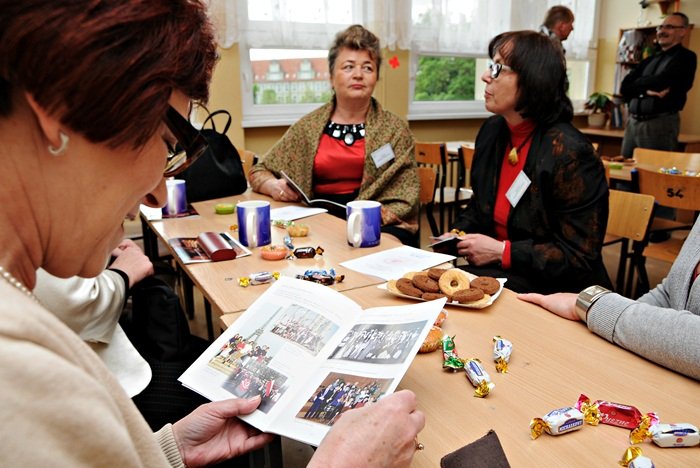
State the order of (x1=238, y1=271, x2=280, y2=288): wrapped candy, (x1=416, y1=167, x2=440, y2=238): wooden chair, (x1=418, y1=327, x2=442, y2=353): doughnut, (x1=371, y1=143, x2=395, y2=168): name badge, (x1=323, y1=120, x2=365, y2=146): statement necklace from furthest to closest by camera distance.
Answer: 1. (x1=416, y1=167, x2=440, y2=238): wooden chair
2. (x1=323, y1=120, x2=365, y2=146): statement necklace
3. (x1=371, y1=143, x2=395, y2=168): name badge
4. (x1=238, y1=271, x2=280, y2=288): wrapped candy
5. (x1=418, y1=327, x2=442, y2=353): doughnut

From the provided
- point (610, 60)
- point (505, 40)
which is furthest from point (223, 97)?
point (610, 60)

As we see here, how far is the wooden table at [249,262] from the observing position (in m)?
1.30

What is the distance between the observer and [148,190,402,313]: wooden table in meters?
1.30

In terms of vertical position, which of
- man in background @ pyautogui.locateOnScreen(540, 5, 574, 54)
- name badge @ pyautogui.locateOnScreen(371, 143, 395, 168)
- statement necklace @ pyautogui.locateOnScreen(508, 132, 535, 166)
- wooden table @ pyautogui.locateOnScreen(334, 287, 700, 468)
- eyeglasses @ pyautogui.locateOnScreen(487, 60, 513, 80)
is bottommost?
wooden table @ pyautogui.locateOnScreen(334, 287, 700, 468)

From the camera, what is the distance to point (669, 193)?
2672mm

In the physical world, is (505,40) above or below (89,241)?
above

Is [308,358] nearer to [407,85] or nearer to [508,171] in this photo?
[508,171]

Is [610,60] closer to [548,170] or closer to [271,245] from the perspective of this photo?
[548,170]

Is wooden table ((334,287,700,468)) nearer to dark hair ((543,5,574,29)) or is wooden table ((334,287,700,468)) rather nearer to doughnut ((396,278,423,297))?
doughnut ((396,278,423,297))

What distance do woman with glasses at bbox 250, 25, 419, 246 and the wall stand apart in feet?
5.69

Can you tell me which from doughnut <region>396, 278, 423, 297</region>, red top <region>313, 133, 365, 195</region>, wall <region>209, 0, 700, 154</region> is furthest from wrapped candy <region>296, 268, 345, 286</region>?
wall <region>209, 0, 700, 154</region>

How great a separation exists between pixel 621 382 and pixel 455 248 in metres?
1.07

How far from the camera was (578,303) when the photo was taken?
108 cm

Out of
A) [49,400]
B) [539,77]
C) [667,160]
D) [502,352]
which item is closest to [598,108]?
[667,160]
